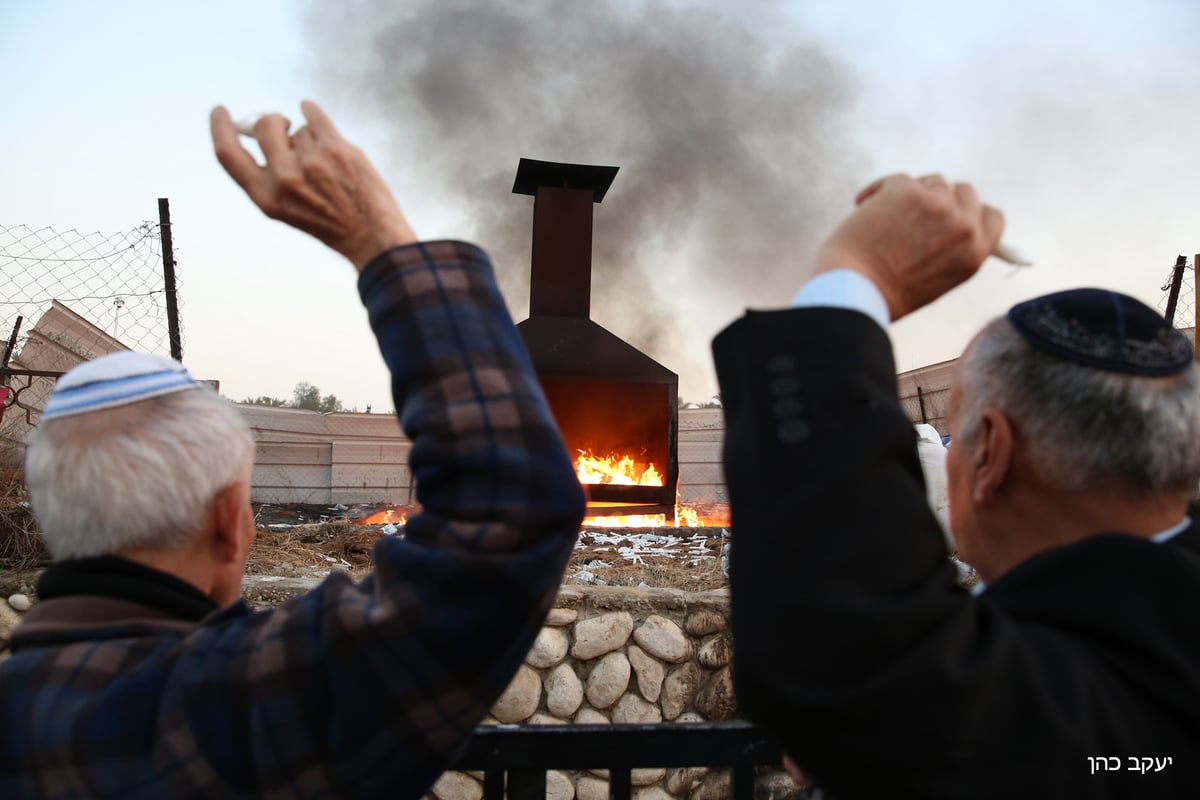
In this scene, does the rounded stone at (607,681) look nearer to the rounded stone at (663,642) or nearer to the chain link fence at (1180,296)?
the rounded stone at (663,642)

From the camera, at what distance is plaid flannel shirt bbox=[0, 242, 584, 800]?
797 mm

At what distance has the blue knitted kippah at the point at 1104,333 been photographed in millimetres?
766

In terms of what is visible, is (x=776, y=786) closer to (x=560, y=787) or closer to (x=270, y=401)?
(x=560, y=787)

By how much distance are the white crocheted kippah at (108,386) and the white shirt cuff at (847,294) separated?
737mm

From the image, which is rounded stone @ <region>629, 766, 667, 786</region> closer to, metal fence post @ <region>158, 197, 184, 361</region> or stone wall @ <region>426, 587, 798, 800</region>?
stone wall @ <region>426, 587, 798, 800</region>

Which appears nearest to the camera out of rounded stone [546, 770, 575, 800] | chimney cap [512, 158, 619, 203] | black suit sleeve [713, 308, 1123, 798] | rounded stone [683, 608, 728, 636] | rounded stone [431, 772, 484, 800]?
black suit sleeve [713, 308, 1123, 798]

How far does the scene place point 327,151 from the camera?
88 cm

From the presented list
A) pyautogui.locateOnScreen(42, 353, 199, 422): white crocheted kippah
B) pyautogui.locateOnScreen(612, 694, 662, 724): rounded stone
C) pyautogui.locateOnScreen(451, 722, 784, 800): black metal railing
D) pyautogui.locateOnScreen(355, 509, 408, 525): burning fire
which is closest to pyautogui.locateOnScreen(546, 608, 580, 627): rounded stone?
pyautogui.locateOnScreen(612, 694, 662, 724): rounded stone

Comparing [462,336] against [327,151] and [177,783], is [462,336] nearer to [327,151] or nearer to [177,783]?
[327,151]

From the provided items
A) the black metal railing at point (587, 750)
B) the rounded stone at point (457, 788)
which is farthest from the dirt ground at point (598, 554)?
the black metal railing at point (587, 750)

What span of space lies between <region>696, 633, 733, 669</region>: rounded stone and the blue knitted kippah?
2.91 m

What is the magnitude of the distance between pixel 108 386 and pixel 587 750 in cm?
82

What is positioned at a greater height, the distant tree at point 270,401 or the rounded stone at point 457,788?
the distant tree at point 270,401

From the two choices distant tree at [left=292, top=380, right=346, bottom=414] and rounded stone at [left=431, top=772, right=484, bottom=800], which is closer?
rounded stone at [left=431, top=772, right=484, bottom=800]
